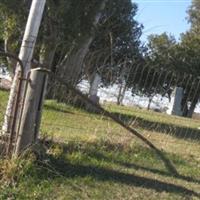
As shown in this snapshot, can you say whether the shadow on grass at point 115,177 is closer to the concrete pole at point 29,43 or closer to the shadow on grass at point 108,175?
the shadow on grass at point 108,175

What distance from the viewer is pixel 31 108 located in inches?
270

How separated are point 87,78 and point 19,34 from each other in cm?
603

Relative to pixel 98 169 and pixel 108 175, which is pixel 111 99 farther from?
pixel 108 175

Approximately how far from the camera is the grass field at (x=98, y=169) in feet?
20.9

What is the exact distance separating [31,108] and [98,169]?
49.0 inches

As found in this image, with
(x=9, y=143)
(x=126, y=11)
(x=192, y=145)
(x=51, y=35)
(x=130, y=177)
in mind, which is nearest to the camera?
(x=9, y=143)

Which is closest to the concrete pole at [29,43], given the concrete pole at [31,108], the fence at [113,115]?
the concrete pole at [31,108]

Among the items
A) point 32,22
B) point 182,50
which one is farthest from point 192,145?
point 182,50

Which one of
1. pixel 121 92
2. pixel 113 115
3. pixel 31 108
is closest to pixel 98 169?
pixel 31 108

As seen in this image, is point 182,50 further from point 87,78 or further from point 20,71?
point 20,71

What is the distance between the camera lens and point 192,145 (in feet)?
37.8

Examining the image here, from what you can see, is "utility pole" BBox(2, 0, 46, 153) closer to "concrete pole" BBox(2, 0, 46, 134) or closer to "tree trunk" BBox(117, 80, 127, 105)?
"concrete pole" BBox(2, 0, 46, 134)

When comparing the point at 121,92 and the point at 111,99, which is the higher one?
the point at 121,92

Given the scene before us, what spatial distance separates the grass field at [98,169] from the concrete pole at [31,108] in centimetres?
19
